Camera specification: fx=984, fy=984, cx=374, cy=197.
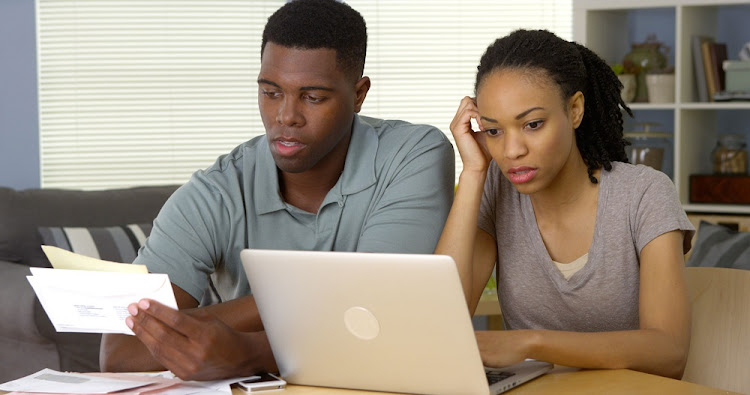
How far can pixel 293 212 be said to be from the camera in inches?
77.6

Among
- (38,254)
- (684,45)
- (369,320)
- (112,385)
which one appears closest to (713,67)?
(684,45)

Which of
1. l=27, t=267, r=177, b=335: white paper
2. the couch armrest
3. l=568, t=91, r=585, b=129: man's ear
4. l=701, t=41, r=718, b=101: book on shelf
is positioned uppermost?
l=701, t=41, r=718, b=101: book on shelf

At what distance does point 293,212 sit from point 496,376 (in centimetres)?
67

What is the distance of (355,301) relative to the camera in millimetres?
1349

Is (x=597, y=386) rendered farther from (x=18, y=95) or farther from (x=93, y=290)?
(x=18, y=95)

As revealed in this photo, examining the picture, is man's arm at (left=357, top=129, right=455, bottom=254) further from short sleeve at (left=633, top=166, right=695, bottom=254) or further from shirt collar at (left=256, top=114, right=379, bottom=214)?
short sleeve at (left=633, top=166, right=695, bottom=254)

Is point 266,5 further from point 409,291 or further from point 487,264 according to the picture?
point 409,291

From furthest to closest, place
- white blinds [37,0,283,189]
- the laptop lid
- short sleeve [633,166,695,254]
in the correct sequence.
Answer: white blinds [37,0,283,189], short sleeve [633,166,695,254], the laptop lid

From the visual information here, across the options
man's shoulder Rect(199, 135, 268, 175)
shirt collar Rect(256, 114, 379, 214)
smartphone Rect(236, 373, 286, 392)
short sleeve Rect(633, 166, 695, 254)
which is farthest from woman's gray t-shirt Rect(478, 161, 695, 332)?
smartphone Rect(236, 373, 286, 392)

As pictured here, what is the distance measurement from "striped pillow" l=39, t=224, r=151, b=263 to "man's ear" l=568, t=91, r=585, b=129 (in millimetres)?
2055

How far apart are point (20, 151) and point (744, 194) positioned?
3016 millimetres

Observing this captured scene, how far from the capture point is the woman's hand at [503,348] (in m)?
1.46

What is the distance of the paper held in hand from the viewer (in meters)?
1.36

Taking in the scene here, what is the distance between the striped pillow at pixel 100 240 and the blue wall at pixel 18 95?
2.64 feet
